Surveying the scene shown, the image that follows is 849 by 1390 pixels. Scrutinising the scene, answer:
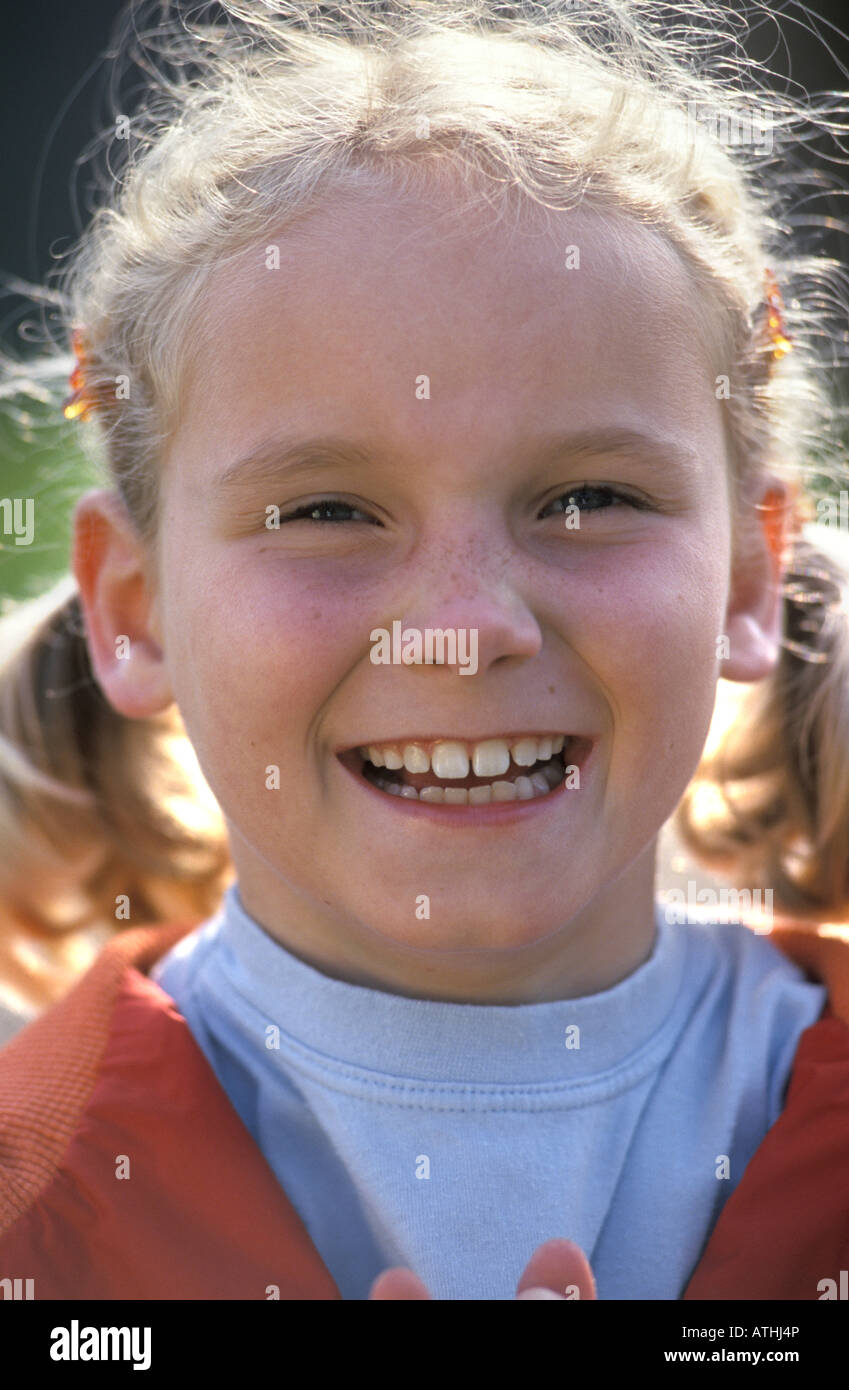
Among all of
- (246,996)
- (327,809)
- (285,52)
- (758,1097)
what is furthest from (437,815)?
(285,52)

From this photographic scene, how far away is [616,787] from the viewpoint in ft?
3.92

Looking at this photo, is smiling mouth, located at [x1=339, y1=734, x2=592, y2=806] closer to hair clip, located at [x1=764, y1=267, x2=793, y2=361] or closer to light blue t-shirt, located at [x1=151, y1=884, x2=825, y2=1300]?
light blue t-shirt, located at [x1=151, y1=884, x2=825, y2=1300]

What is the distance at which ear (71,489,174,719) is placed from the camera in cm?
142

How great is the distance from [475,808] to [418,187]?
0.55m

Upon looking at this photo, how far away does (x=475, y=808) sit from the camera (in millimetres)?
1175

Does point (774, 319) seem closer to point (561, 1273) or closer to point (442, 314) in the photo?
point (442, 314)

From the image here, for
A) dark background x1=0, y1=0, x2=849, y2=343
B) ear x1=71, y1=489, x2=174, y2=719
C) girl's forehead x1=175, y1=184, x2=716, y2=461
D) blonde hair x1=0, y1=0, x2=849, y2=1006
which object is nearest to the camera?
girl's forehead x1=175, y1=184, x2=716, y2=461

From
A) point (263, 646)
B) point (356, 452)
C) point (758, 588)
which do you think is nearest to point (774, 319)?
point (758, 588)

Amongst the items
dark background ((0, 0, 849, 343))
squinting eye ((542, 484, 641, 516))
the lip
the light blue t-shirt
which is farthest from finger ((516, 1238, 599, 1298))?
dark background ((0, 0, 849, 343))

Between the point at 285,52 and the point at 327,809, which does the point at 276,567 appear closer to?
the point at 327,809

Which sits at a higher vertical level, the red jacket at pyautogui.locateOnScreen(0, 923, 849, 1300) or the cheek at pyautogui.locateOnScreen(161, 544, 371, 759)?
the cheek at pyautogui.locateOnScreen(161, 544, 371, 759)

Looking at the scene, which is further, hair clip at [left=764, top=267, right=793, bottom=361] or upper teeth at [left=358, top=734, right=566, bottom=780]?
hair clip at [left=764, top=267, right=793, bottom=361]

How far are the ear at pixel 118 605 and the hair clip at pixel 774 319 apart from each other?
2.39ft

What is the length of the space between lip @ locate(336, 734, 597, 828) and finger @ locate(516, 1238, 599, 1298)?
0.35 metres
